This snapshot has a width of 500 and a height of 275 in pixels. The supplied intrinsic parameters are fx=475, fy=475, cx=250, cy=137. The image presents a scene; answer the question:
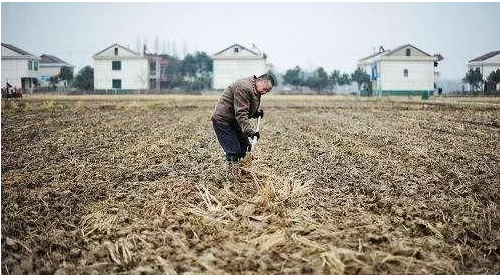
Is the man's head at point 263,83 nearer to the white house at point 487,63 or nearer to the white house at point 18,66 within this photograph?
the white house at point 487,63

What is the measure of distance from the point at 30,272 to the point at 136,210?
1.57 m

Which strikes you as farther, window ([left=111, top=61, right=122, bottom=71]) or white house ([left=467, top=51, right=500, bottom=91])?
window ([left=111, top=61, right=122, bottom=71])

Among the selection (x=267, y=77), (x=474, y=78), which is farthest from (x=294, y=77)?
(x=267, y=77)

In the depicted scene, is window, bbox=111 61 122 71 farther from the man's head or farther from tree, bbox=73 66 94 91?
the man's head

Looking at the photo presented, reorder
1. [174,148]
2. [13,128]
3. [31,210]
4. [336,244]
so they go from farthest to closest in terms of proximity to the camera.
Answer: [13,128] → [174,148] → [31,210] → [336,244]

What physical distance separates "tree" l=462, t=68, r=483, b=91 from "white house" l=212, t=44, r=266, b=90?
23.7m

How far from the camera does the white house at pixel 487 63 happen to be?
107 feet

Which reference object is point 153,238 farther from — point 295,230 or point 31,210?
point 31,210

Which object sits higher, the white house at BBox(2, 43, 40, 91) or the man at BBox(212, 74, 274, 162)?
the white house at BBox(2, 43, 40, 91)

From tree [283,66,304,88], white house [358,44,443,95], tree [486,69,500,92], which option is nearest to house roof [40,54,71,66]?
tree [283,66,304,88]

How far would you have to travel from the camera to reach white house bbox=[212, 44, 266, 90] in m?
54.4

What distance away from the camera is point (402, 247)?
3.90 meters

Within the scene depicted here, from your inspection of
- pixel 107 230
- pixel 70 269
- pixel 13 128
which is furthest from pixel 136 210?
pixel 13 128

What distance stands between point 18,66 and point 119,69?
10.7 metres
